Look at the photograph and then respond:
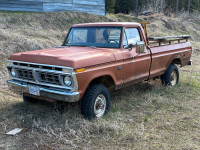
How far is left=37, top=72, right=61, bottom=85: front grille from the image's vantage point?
400 centimetres

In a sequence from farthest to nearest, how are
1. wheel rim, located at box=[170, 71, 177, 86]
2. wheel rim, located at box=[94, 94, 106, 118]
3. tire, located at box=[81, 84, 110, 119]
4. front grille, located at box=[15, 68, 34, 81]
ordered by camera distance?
1. wheel rim, located at box=[170, 71, 177, 86]
2. wheel rim, located at box=[94, 94, 106, 118]
3. front grille, located at box=[15, 68, 34, 81]
4. tire, located at box=[81, 84, 110, 119]

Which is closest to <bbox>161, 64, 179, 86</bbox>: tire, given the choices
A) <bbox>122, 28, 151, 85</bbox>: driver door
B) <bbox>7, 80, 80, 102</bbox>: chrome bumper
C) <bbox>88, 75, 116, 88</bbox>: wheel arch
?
<bbox>122, 28, 151, 85</bbox>: driver door

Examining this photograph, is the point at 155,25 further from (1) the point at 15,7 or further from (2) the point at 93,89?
(2) the point at 93,89

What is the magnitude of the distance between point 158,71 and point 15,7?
10611mm

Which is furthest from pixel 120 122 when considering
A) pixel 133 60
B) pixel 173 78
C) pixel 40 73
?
pixel 173 78

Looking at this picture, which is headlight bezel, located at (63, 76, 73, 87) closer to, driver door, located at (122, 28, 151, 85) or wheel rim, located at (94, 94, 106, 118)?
wheel rim, located at (94, 94, 106, 118)

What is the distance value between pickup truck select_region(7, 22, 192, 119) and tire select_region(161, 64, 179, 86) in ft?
1.96

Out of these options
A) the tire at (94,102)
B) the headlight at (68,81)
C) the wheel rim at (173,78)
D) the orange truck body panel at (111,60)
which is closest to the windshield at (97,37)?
the orange truck body panel at (111,60)

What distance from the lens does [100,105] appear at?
4535mm

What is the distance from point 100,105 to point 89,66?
89cm

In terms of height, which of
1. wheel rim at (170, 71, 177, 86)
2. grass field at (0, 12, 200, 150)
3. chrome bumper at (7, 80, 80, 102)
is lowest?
grass field at (0, 12, 200, 150)

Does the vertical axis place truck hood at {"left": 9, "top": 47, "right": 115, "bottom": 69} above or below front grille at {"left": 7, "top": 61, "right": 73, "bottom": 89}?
above

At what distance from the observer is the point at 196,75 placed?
8047 millimetres

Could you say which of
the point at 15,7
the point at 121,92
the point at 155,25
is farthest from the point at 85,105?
the point at 155,25
